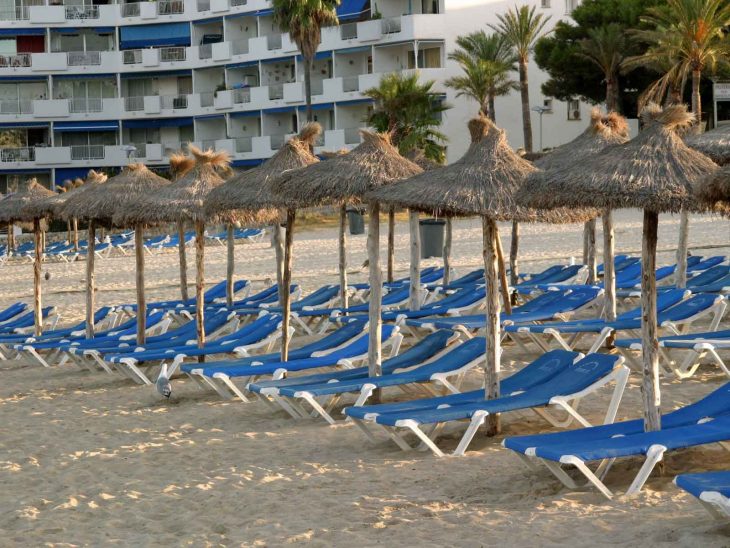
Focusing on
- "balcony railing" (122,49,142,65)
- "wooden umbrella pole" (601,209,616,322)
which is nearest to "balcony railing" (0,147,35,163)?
"balcony railing" (122,49,142,65)

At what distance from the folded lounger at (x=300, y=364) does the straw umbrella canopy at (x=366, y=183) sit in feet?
2.48

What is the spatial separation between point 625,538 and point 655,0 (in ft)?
113

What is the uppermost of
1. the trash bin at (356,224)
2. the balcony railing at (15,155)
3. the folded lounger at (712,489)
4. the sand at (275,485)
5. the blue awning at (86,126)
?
the blue awning at (86,126)

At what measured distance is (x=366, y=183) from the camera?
30.6ft

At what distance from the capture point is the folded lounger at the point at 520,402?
7.43 m

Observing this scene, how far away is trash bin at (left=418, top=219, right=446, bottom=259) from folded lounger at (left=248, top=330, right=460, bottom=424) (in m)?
14.8

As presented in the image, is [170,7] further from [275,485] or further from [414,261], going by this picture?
[275,485]

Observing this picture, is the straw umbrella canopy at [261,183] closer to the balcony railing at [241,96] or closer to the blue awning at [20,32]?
the balcony railing at [241,96]

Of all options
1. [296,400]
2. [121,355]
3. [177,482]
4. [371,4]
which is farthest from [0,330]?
[371,4]

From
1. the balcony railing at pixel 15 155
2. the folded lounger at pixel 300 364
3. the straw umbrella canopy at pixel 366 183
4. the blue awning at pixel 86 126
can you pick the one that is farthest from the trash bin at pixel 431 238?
the balcony railing at pixel 15 155

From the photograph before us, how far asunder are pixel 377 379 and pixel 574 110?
118 feet

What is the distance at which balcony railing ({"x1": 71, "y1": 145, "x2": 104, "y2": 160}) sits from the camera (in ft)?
158

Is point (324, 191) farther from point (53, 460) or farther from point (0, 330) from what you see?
point (0, 330)

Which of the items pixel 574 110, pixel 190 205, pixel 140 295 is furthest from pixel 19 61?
pixel 190 205
